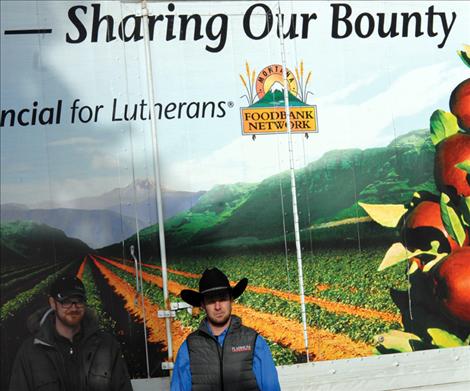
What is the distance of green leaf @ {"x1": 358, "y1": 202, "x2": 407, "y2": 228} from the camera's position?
5527 millimetres

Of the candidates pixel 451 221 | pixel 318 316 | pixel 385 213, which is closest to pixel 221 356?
pixel 318 316

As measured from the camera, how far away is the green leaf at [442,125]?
18.5 ft

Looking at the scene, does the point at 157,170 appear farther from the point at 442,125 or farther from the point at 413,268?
the point at 442,125

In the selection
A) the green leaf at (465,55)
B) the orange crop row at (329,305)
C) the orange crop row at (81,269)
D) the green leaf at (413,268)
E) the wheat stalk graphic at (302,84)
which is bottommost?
the orange crop row at (329,305)

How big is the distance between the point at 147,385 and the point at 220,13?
229cm

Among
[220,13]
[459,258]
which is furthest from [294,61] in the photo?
[459,258]

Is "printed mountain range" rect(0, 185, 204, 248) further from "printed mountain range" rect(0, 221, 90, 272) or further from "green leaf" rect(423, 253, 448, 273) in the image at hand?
"green leaf" rect(423, 253, 448, 273)

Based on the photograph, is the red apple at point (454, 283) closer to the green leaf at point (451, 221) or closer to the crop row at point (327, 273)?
the green leaf at point (451, 221)

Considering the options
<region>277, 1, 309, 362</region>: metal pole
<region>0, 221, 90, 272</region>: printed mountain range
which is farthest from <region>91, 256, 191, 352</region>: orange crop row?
<region>277, 1, 309, 362</region>: metal pole

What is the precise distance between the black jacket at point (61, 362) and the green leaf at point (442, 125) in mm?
2418

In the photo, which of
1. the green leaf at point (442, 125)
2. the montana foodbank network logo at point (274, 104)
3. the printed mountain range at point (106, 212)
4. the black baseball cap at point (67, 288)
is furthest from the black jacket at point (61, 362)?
the green leaf at point (442, 125)

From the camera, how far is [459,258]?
5.56 metres

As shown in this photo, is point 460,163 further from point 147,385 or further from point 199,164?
point 147,385

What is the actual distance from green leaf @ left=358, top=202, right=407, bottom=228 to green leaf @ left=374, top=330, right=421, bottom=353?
2.23 feet
